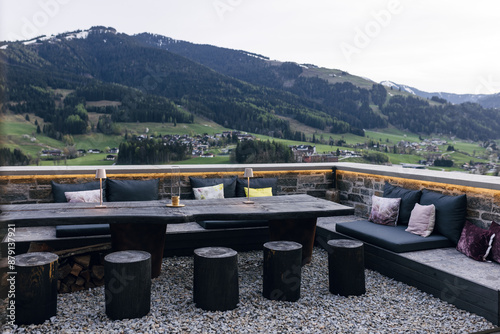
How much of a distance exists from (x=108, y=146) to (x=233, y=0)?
27.6m

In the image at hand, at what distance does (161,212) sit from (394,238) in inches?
94.5

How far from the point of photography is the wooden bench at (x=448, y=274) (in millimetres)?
2812

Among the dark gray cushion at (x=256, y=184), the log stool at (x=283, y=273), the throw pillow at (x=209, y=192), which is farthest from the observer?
the dark gray cushion at (x=256, y=184)

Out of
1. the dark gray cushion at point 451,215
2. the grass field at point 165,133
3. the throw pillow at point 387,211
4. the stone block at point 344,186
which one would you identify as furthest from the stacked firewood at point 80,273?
the grass field at point 165,133

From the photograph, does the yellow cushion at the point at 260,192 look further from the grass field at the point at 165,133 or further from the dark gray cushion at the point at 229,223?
the grass field at the point at 165,133

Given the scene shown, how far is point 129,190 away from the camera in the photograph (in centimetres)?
458

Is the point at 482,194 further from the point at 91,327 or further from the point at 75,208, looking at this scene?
the point at 75,208

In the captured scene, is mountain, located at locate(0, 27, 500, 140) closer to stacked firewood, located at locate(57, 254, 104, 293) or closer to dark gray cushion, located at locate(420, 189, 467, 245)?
dark gray cushion, located at locate(420, 189, 467, 245)

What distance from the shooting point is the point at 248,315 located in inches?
113

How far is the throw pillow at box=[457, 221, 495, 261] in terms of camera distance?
3.43m

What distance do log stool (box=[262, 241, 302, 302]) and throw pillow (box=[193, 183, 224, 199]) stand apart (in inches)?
75.4

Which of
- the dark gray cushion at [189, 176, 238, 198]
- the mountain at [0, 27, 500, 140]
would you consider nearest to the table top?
the dark gray cushion at [189, 176, 238, 198]

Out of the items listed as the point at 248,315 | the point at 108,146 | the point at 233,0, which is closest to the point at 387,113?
the point at 108,146

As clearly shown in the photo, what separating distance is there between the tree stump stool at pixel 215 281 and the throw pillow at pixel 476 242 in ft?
7.64
